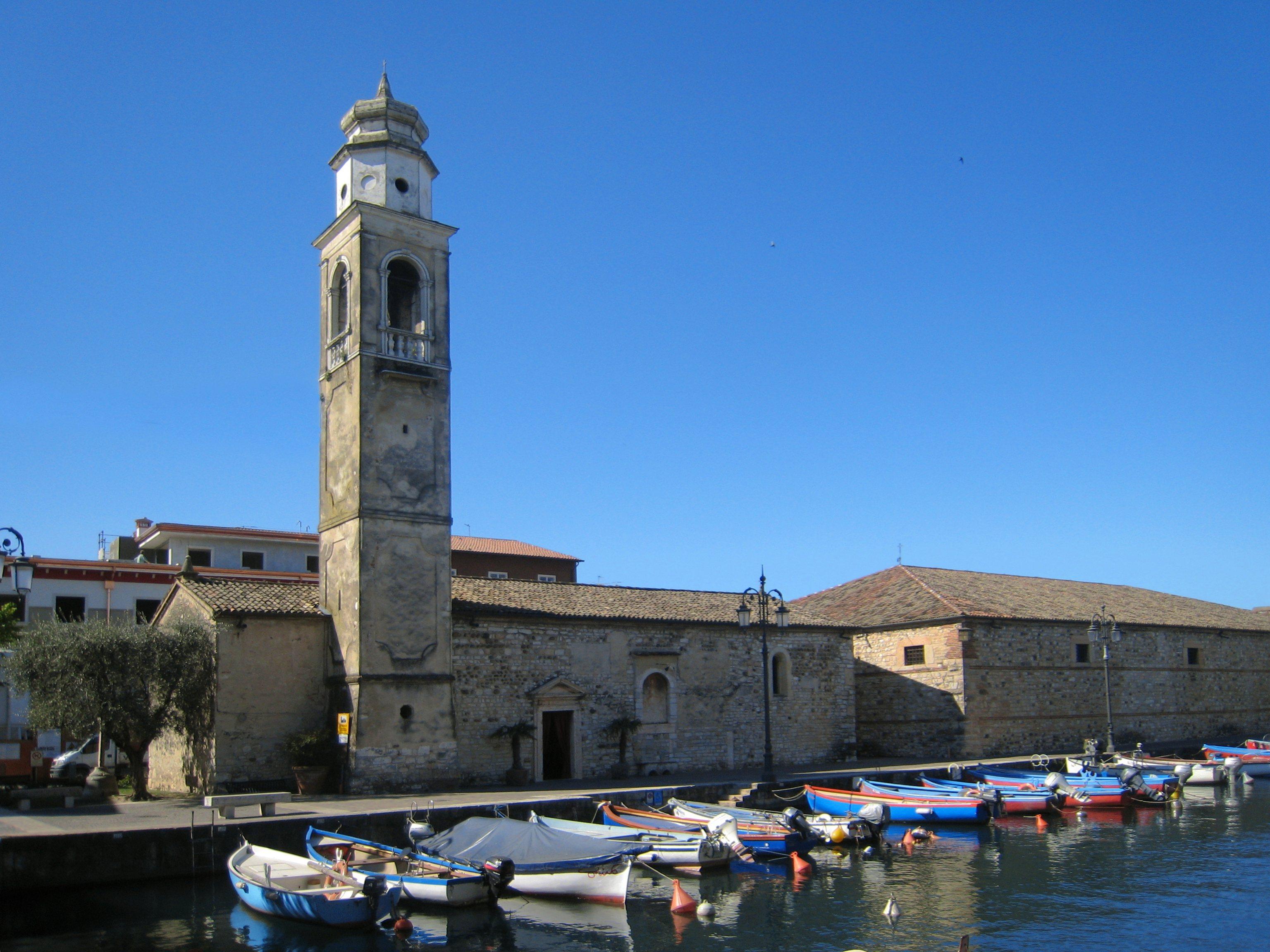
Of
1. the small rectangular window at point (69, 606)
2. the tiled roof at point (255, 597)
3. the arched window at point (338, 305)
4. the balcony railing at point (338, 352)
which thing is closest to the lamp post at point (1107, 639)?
the tiled roof at point (255, 597)

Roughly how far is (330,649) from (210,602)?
3.09 m

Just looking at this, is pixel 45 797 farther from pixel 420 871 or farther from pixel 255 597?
pixel 420 871

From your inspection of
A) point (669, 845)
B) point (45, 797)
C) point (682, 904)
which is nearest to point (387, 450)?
point (45, 797)

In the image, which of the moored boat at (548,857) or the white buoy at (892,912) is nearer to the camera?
the white buoy at (892,912)

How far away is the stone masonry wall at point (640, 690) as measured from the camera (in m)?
27.9

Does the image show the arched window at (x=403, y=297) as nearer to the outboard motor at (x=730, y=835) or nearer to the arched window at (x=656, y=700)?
the arched window at (x=656, y=700)

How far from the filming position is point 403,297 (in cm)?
2906

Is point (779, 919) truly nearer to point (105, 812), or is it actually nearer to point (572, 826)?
point (572, 826)

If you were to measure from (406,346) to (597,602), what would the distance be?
9801 mm

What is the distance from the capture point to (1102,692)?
3925 centimetres

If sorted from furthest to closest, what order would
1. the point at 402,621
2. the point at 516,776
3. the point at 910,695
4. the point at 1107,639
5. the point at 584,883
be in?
the point at 1107,639 < the point at 910,695 < the point at 516,776 < the point at 402,621 < the point at 584,883

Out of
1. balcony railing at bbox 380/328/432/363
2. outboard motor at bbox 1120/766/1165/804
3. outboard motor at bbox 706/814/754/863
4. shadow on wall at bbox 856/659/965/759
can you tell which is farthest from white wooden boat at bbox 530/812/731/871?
shadow on wall at bbox 856/659/965/759

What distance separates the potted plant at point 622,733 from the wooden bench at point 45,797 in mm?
13395

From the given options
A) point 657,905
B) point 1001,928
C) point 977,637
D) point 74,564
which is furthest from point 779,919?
point 74,564
